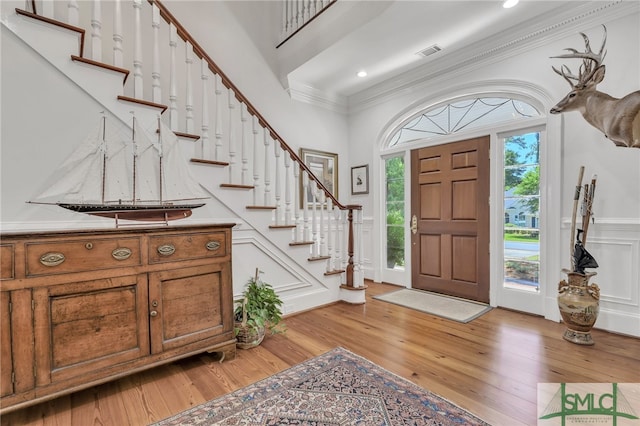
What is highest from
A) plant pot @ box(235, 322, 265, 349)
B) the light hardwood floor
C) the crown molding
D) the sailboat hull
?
the crown molding

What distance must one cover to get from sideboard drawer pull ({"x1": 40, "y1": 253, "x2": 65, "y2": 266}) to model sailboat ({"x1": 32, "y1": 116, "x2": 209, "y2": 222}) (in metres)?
0.36

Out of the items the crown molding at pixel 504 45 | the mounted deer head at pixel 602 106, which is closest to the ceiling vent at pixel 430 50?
the crown molding at pixel 504 45

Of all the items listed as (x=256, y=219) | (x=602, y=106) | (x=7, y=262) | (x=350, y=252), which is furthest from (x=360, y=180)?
(x=7, y=262)

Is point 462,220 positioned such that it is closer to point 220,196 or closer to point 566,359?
point 566,359

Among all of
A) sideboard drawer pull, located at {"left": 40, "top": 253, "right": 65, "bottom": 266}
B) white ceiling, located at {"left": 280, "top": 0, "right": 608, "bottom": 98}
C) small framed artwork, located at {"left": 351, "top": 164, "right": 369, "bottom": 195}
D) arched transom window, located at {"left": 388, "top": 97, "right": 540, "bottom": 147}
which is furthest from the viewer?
small framed artwork, located at {"left": 351, "top": 164, "right": 369, "bottom": 195}

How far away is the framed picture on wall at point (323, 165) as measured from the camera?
4.25 m

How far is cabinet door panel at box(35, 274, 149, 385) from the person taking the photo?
150 cm

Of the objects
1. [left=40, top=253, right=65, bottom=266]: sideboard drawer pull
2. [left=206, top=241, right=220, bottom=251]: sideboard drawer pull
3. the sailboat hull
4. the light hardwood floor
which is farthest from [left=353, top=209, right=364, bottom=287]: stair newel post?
[left=40, top=253, right=65, bottom=266]: sideboard drawer pull

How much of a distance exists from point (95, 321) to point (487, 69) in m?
4.20

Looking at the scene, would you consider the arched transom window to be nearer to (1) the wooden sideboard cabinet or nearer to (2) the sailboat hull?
(1) the wooden sideboard cabinet

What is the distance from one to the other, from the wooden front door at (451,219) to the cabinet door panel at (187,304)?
2740 millimetres

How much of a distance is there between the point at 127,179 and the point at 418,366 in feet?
7.78

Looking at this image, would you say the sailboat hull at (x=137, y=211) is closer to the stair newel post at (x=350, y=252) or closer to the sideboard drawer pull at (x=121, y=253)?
the sideboard drawer pull at (x=121, y=253)

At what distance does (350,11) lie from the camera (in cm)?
292
